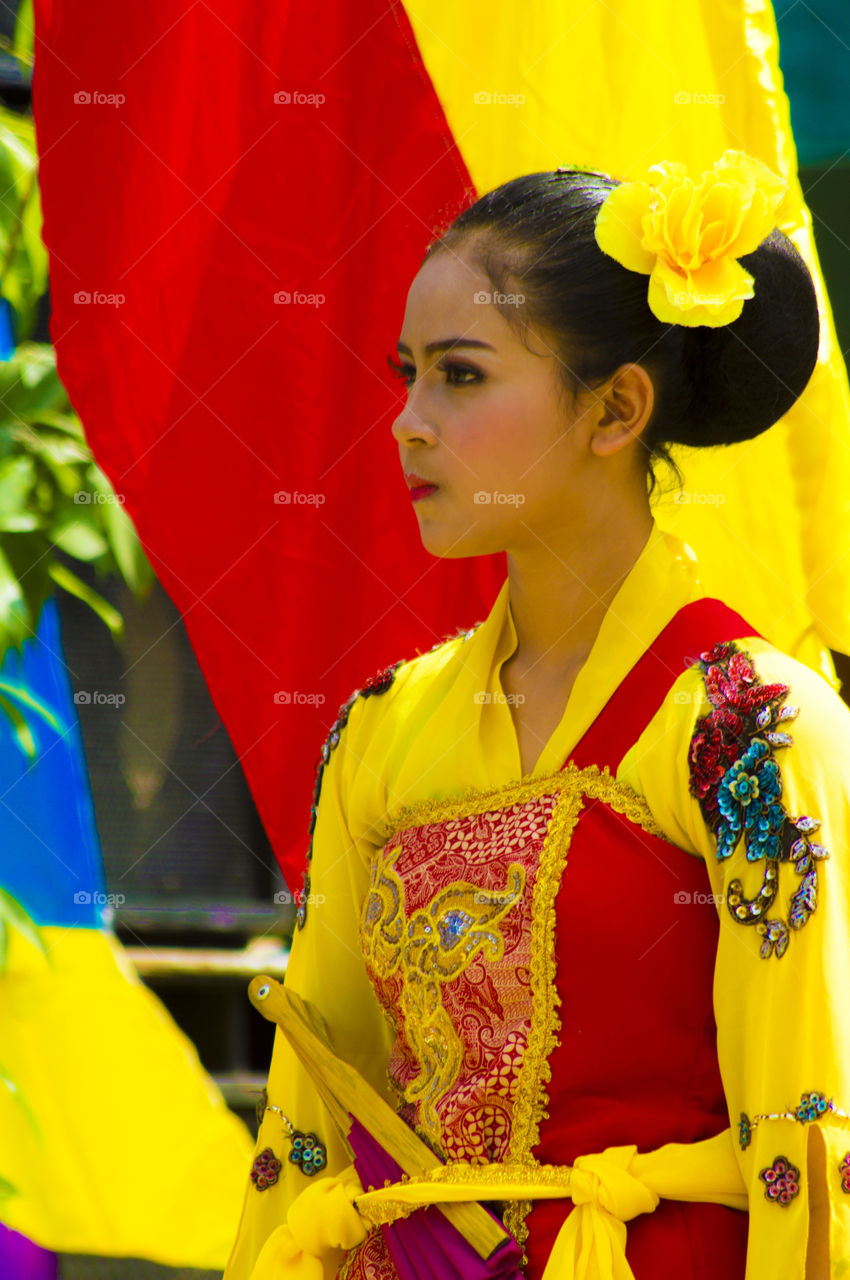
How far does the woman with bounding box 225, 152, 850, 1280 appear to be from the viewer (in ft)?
2.93

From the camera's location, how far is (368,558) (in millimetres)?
1741

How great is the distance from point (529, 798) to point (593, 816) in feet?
0.21

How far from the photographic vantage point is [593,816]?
38.4 inches

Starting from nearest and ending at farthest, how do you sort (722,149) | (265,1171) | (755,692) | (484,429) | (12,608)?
1. (755,692)
2. (484,429)
3. (265,1171)
4. (722,149)
5. (12,608)

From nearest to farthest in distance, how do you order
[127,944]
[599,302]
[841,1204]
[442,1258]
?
[841,1204]
[442,1258]
[599,302]
[127,944]

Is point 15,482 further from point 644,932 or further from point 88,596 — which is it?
point 644,932

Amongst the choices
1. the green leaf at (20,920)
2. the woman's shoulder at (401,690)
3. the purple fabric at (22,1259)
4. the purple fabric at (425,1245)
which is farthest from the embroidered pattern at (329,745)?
the purple fabric at (22,1259)

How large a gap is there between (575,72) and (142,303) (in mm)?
589

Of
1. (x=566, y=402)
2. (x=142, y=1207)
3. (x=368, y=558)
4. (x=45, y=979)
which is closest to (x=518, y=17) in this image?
(x=368, y=558)

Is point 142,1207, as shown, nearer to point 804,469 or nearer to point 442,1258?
point 442,1258

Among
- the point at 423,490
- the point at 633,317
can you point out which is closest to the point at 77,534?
the point at 423,490

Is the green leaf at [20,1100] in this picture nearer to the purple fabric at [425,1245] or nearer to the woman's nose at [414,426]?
the purple fabric at [425,1245]

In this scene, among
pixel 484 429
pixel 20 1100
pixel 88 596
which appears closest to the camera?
pixel 484 429

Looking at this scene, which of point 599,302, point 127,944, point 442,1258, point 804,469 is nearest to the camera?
point 442,1258
